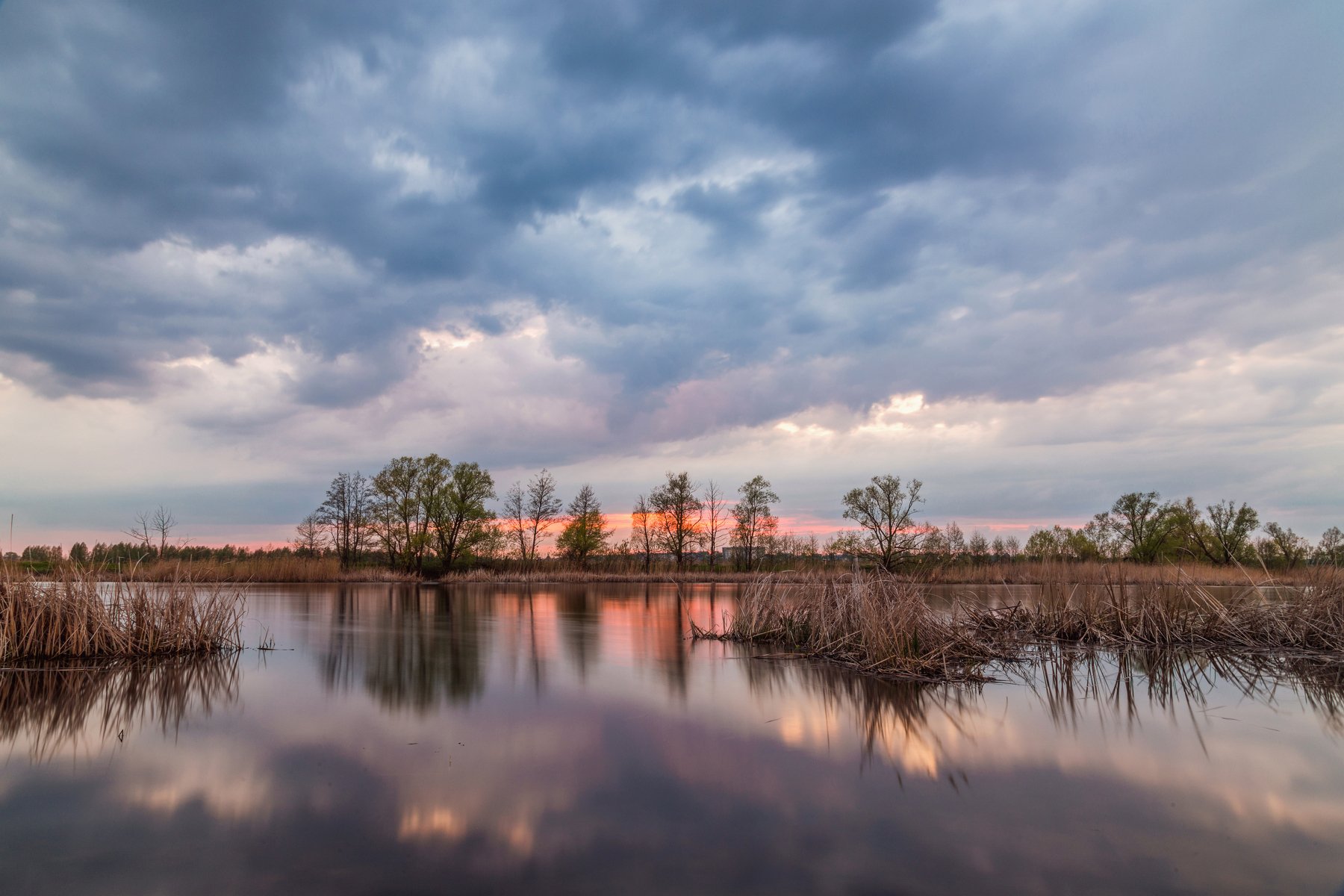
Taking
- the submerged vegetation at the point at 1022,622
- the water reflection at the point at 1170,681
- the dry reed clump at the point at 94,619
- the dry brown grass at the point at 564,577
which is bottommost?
the dry brown grass at the point at 564,577

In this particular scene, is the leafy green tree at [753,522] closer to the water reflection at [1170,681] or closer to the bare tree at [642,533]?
the bare tree at [642,533]

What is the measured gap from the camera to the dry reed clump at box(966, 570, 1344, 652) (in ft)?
37.0

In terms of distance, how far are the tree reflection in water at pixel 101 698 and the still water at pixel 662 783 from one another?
0.05 metres

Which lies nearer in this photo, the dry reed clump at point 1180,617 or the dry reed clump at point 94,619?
the dry reed clump at point 94,619

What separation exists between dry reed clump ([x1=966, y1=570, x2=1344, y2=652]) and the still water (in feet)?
8.32

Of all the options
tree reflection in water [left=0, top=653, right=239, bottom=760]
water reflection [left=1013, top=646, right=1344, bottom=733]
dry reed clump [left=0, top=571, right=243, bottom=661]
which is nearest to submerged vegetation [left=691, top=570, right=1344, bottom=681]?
water reflection [left=1013, top=646, right=1344, bottom=733]

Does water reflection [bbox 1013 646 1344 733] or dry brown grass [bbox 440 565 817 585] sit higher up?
water reflection [bbox 1013 646 1344 733]

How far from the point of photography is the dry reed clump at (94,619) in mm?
9125

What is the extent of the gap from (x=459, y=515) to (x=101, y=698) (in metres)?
45.8

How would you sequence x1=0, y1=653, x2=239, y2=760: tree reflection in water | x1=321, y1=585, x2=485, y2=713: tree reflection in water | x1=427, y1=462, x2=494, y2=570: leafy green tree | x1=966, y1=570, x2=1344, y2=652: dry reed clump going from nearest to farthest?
1. x1=0, y1=653, x2=239, y2=760: tree reflection in water
2. x1=321, y1=585, x2=485, y2=713: tree reflection in water
3. x1=966, y1=570, x2=1344, y2=652: dry reed clump
4. x1=427, y1=462, x2=494, y2=570: leafy green tree

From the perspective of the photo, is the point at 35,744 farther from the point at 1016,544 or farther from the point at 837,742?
the point at 1016,544

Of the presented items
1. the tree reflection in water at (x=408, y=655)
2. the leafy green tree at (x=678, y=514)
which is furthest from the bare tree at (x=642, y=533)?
the tree reflection in water at (x=408, y=655)

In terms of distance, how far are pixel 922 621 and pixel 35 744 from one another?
34.3 feet

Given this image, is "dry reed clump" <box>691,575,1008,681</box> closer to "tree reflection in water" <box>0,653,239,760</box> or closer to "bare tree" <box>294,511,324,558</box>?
"tree reflection in water" <box>0,653,239,760</box>
